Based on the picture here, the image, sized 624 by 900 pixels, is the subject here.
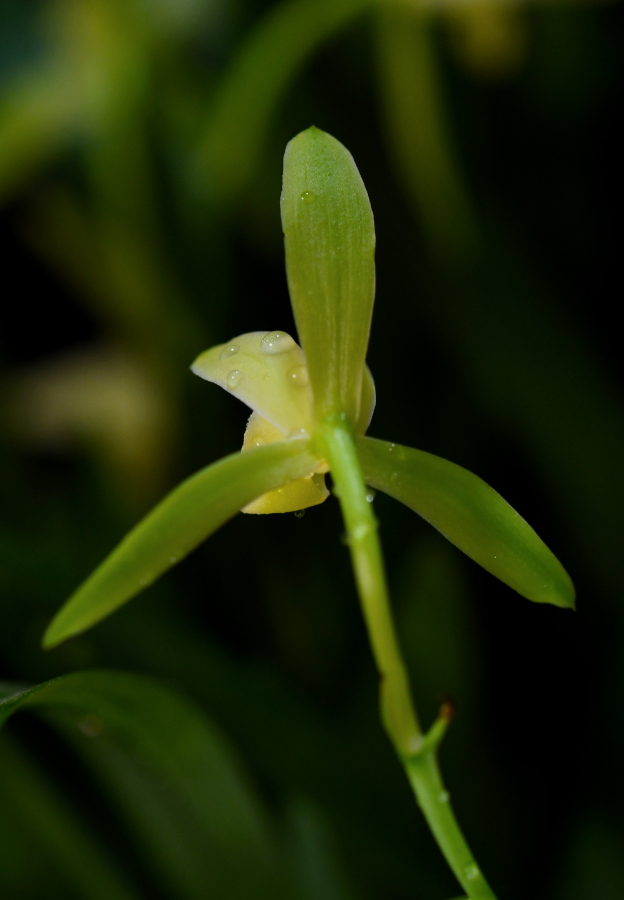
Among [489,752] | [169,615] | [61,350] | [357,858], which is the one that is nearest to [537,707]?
[489,752]

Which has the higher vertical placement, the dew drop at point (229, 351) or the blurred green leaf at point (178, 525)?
the dew drop at point (229, 351)

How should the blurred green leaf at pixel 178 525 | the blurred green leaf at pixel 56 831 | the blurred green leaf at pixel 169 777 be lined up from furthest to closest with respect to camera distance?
the blurred green leaf at pixel 56 831 → the blurred green leaf at pixel 169 777 → the blurred green leaf at pixel 178 525

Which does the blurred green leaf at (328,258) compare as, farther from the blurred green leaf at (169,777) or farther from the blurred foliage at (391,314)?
the blurred foliage at (391,314)

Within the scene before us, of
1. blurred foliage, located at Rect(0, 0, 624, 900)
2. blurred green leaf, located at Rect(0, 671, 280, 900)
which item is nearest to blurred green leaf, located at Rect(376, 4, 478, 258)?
blurred foliage, located at Rect(0, 0, 624, 900)

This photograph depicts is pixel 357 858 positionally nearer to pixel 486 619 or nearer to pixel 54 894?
pixel 54 894

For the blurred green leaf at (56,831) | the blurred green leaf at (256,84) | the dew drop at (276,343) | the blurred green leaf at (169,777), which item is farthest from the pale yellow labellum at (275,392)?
the blurred green leaf at (256,84)

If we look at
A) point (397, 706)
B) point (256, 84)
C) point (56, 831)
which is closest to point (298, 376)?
point (397, 706)

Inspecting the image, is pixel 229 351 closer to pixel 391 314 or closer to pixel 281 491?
pixel 281 491
